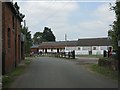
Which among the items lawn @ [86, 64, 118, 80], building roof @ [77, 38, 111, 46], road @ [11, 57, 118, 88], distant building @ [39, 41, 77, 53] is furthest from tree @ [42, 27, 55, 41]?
road @ [11, 57, 118, 88]

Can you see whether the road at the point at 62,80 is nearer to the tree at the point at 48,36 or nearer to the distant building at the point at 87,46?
the distant building at the point at 87,46

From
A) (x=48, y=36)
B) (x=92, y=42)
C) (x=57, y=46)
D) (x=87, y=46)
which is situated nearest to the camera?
(x=87, y=46)

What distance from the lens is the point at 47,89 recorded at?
14148 mm

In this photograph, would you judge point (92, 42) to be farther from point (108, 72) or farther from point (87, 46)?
point (108, 72)

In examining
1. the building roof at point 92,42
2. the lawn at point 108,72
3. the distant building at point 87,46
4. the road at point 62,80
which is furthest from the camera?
the building roof at point 92,42

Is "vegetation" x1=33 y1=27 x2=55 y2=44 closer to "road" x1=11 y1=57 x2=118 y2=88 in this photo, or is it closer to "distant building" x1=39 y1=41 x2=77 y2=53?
"distant building" x1=39 y1=41 x2=77 y2=53

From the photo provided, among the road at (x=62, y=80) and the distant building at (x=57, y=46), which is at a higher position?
the distant building at (x=57, y=46)

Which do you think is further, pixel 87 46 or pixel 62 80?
pixel 87 46

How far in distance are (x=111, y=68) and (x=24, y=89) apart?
1230 centimetres

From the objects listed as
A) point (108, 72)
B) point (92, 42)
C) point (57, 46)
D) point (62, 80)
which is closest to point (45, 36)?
point (57, 46)

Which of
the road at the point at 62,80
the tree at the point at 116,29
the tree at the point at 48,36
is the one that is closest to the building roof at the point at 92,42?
the tree at the point at 48,36

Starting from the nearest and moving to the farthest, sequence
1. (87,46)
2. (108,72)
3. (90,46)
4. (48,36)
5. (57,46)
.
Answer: (108,72) < (90,46) < (87,46) < (57,46) < (48,36)

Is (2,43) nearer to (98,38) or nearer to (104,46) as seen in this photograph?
(104,46)

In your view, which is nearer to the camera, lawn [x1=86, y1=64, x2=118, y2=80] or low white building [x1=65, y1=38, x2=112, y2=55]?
lawn [x1=86, y1=64, x2=118, y2=80]
